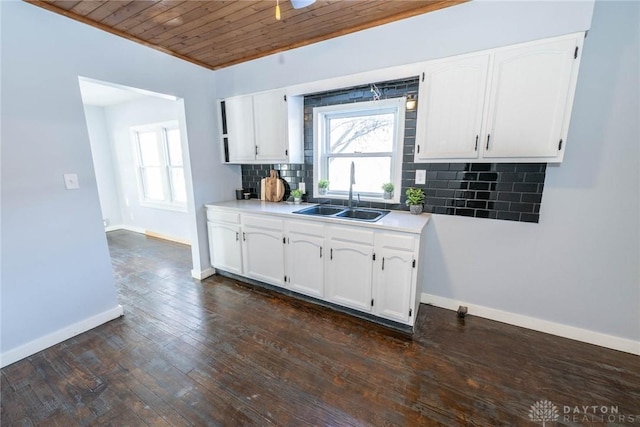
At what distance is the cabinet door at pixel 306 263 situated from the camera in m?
2.42

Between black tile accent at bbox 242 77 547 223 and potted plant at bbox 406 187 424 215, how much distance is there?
0.06 metres

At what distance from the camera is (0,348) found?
1817 mm

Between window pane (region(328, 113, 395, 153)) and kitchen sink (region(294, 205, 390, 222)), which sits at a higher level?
window pane (region(328, 113, 395, 153))

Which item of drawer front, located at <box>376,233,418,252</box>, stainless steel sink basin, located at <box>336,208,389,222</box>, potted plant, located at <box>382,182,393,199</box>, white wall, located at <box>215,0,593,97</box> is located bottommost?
drawer front, located at <box>376,233,418,252</box>

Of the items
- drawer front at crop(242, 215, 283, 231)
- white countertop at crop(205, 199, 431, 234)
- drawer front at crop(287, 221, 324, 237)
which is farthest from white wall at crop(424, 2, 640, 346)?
drawer front at crop(242, 215, 283, 231)

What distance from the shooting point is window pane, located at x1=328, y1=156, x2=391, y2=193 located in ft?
8.82

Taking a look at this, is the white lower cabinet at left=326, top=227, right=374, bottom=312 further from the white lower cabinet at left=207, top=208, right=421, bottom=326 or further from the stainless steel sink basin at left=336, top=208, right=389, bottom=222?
the stainless steel sink basin at left=336, top=208, right=389, bottom=222

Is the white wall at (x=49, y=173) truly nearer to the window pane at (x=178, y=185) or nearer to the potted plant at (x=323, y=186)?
the potted plant at (x=323, y=186)

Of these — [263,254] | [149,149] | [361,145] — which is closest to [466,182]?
[361,145]

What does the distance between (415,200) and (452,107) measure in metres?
0.82

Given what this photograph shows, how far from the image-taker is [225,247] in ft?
10.0

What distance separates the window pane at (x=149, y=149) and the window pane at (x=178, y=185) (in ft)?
1.50

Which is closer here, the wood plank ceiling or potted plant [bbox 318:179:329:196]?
the wood plank ceiling

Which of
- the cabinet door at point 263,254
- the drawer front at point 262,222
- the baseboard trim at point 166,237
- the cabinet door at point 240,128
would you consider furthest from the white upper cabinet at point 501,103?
the baseboard trim at point 166,237
